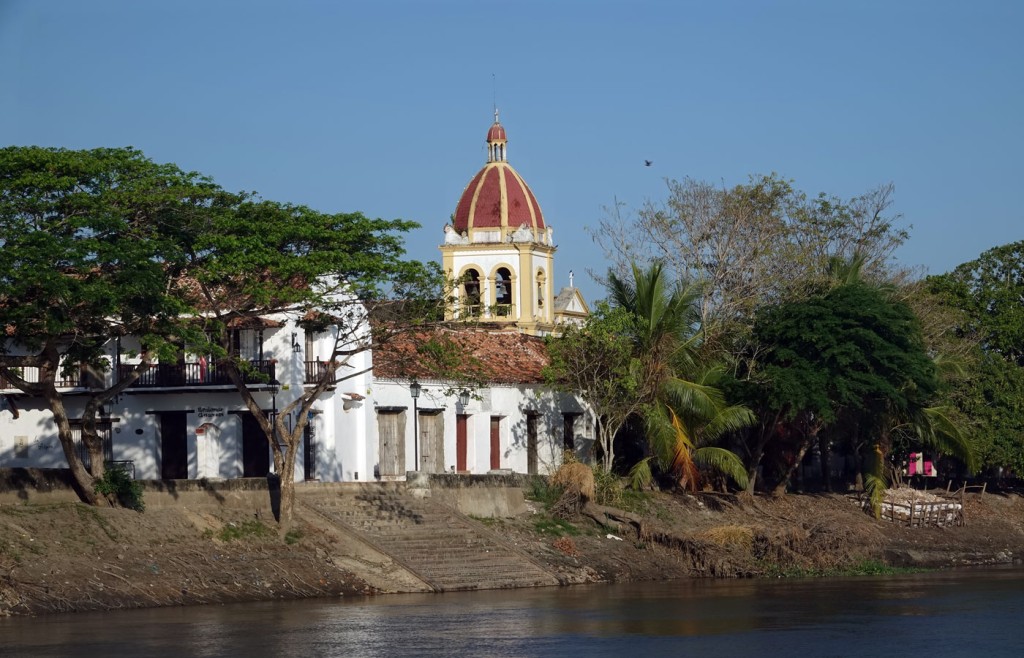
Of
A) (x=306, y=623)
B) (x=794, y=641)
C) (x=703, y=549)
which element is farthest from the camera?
(x=703, y=549)

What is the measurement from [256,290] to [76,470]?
460 cm

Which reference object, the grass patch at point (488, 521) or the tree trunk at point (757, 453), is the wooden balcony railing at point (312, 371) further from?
the tree trunk at point (757, 453)

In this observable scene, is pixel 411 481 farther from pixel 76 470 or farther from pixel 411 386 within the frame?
pixel 76 470

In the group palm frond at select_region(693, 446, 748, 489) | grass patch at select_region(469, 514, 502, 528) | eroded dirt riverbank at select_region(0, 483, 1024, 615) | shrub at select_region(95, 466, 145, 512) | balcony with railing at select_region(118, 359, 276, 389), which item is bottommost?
eroded dirt riverbank at select_region(0, 483, 1024, 615)

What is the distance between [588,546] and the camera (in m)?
34.3

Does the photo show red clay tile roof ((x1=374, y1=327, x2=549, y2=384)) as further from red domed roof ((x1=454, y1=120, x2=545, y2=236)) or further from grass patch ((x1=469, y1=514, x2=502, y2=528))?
red domed roof ((x1=454, y1=120, x2=545, y2=236))

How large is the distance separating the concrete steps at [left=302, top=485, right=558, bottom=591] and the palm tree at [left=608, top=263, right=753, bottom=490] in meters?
7.22

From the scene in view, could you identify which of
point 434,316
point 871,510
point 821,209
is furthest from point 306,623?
point 821,209

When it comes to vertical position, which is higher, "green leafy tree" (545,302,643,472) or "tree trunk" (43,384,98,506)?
"green leafy tree" (545,302,643,472)

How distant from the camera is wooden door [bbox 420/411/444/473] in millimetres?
38656

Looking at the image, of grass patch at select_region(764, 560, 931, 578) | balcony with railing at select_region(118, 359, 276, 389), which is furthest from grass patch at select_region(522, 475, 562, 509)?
balcony with railing at select_region(118, 359, 276, 389)

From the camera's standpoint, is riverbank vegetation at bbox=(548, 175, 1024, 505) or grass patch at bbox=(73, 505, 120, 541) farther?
riverbank vegetation at bbox=(548, 175, 1024, 505)

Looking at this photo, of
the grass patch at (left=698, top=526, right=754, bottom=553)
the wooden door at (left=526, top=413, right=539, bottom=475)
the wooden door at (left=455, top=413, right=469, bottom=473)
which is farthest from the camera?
the wooden door at (left=526, top=413, right=539, bottom=475)

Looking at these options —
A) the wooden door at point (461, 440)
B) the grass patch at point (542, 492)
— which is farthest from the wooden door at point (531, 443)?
the grass patch at point (542, 492)
